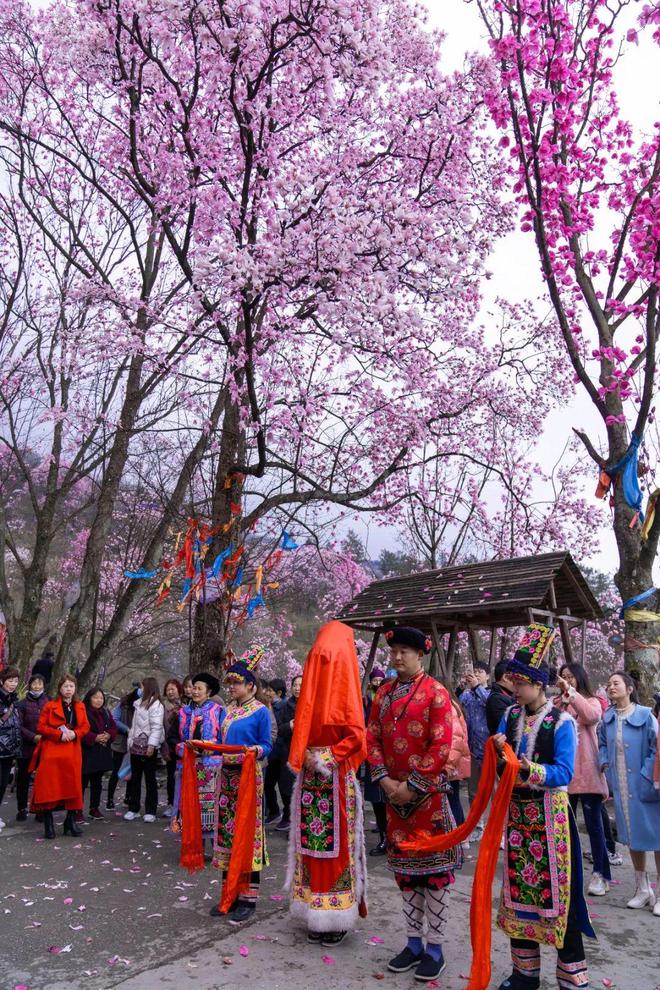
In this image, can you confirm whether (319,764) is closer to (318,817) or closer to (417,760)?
(318,817)

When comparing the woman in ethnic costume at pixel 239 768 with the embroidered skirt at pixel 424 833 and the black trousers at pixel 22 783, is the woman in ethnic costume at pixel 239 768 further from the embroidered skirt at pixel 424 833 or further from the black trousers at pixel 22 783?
the black trousers at pixel 22 783

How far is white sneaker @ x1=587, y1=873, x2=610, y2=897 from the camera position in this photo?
238 inches

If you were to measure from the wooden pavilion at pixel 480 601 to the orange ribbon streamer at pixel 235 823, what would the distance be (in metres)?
4.46

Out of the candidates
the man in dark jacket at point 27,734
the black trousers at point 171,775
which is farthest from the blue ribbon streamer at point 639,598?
the man in dark jacket at point 27,734

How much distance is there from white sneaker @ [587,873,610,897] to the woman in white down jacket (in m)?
5.05

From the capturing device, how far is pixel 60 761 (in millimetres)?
8078

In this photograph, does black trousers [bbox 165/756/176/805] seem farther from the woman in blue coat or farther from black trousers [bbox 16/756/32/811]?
the woman in blue coat

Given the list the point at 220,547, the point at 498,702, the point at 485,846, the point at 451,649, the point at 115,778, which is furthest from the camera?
the point at 451,649

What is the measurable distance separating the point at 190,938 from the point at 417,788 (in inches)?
72.1

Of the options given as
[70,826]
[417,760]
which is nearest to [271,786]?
[70,826]

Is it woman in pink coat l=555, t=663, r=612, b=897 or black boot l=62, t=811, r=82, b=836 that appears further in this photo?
black boot l=62, t=811, r=82, b=836

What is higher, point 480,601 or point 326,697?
point 480,601

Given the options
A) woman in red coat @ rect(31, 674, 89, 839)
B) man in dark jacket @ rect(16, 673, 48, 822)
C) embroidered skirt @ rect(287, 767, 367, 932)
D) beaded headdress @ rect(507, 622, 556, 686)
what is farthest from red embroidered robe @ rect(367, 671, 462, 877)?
man in dark jacket @ rect(16, 673, 48, 822)

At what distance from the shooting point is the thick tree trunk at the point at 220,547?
420 inches
